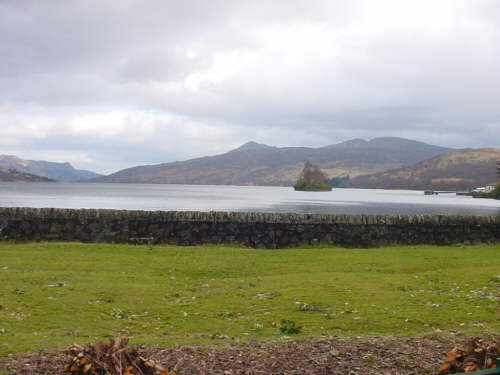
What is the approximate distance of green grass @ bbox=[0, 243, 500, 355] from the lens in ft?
29.1

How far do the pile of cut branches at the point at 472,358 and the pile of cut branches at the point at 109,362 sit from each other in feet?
10.7

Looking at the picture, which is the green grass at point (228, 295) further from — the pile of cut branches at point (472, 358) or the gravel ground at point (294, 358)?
the pile of cut branches at point (472, 358)

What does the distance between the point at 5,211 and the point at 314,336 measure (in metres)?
15.2

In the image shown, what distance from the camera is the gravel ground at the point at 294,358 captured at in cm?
651

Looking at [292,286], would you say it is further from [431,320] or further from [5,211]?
[5,211]

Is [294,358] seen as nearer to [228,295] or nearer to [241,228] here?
[228,295]

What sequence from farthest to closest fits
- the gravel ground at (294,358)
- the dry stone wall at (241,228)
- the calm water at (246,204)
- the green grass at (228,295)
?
the calm water at (246,204), the dry stone wall at (241,228), the green grass at (228,295), the gravel ground at (294,358)

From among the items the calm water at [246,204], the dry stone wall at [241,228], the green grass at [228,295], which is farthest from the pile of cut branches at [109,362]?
the calm water at [246,204]

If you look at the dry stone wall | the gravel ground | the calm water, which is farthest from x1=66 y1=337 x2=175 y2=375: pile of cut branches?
the calm water

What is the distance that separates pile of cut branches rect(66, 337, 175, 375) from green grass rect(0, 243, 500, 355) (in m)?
1.86

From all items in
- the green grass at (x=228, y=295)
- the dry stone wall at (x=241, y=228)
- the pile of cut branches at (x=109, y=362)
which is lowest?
the green grass at (x=228, y=295)

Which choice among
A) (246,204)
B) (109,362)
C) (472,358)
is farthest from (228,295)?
(246,204)

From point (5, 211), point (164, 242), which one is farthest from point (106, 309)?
point (5, 211)

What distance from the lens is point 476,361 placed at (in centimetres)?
591
